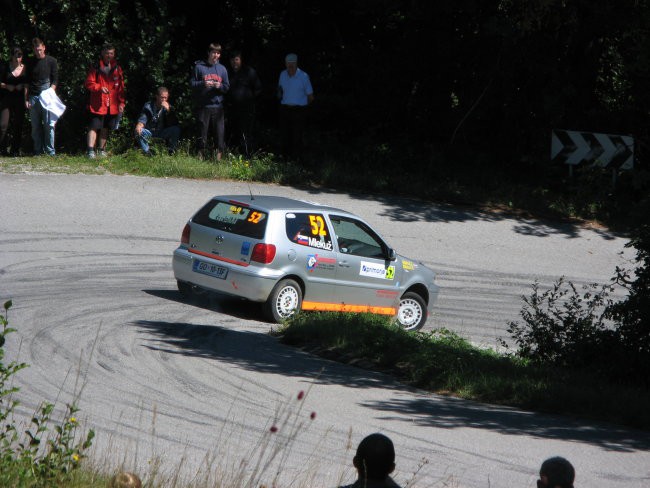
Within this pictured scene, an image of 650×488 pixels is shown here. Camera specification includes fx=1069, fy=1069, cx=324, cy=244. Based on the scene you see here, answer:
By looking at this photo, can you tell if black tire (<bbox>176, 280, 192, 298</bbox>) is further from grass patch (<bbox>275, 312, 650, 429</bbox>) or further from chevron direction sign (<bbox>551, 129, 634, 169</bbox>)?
chevron direction sign (<bbox>551, 129, 634, 169</bbox>)

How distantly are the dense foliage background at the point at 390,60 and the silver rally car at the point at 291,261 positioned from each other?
370 inches

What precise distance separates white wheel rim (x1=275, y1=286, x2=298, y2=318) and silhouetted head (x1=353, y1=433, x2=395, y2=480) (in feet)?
31.5

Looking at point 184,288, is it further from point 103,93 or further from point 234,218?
point 103,93

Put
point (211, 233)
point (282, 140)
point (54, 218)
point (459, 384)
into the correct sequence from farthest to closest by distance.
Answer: point (282, 140), point (54, 218), point (211, 233), point (459, 384)

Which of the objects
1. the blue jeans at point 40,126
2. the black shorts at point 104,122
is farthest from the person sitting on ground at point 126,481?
the black shorts at point 104,122

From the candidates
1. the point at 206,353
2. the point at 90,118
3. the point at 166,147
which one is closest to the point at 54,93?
the point at 90,118

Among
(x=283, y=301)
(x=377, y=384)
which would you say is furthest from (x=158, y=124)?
(x=377, y=384)

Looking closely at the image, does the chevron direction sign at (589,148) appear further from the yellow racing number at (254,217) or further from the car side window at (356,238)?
the yellow racing number at (254,217)

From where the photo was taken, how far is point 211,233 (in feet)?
48.5

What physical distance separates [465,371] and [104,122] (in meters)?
13.4

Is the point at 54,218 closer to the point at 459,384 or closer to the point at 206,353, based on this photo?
the point at 206,353

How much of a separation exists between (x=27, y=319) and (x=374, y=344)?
4173mm

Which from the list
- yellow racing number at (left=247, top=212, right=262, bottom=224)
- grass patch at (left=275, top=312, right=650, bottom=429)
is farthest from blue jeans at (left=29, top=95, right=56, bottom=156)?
grass patch at (left=275, top=312, right=650, bottom=429)

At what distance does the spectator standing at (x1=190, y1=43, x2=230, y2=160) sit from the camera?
22828 millimetres
